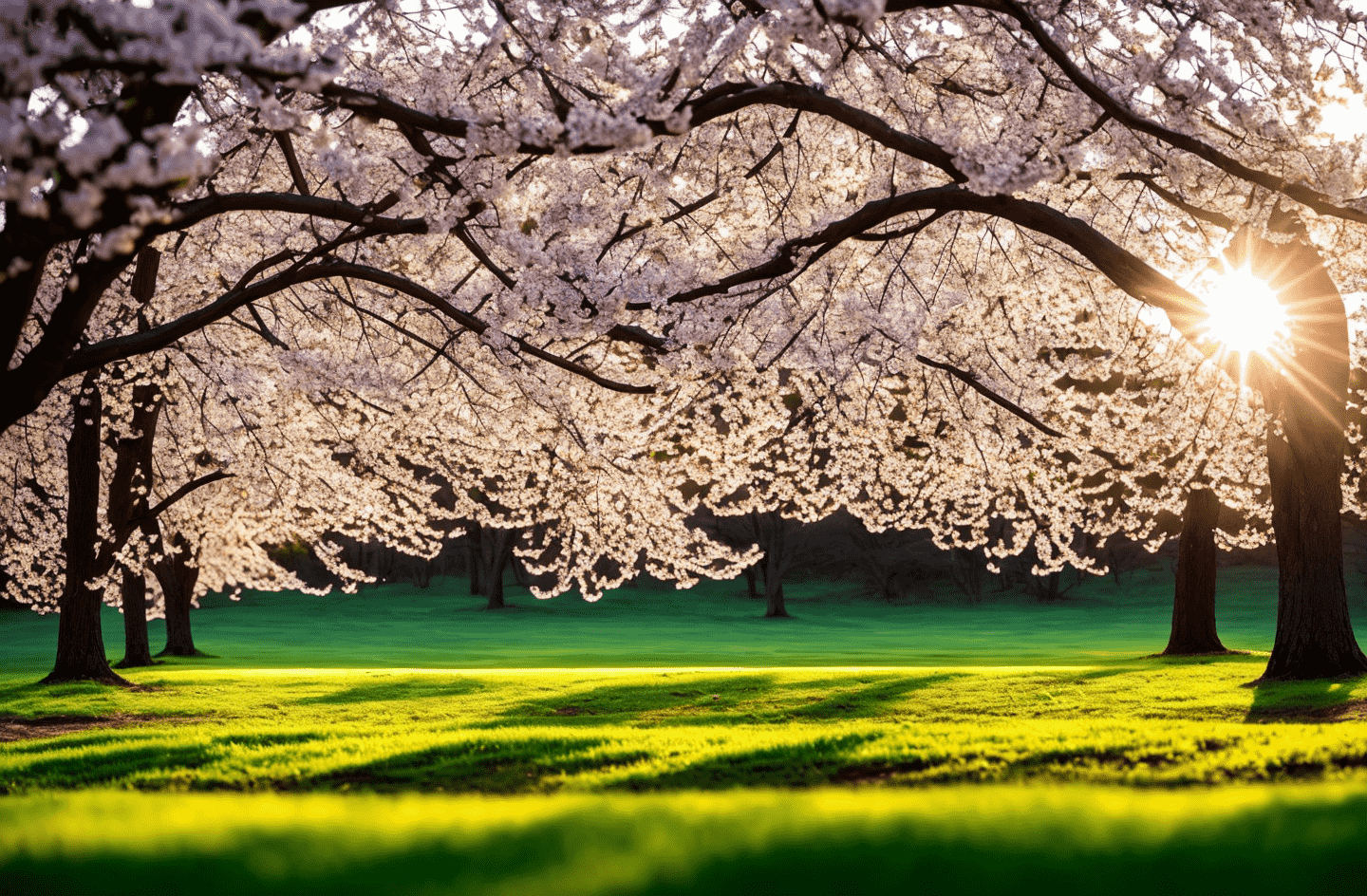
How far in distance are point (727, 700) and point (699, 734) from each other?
5.56 m

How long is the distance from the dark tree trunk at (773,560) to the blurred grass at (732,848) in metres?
44.9

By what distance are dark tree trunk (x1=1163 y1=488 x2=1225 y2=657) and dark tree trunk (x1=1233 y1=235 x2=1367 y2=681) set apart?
6854 mm

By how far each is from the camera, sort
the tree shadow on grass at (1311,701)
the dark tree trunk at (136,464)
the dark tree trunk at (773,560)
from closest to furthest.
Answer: the tree shadow on grass at (1311,701), the dark tree trunk at (136,464), the dark tree trunk at (773,560)

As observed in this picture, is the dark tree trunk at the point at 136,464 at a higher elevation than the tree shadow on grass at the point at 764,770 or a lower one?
higher

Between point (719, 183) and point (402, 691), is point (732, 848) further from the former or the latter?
point (402, 691)

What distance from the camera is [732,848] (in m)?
4.22

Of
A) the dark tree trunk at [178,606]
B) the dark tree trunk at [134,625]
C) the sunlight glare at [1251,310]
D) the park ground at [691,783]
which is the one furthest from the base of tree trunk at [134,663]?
the sunlight glare at [1251,310]

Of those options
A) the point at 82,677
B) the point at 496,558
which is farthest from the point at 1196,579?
the point at 496,558

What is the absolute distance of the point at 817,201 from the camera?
566 inches

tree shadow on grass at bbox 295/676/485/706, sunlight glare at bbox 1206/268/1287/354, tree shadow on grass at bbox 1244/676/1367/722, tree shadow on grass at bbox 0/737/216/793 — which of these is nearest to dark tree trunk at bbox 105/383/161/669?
tree shadow on grass at bbox 295/676/485/706

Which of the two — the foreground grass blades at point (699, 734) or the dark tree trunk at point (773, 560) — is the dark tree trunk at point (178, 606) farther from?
the dark tree trunk at point (773, 560)

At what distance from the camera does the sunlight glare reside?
13766 millimetres

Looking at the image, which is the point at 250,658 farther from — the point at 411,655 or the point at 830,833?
the point at 830,833

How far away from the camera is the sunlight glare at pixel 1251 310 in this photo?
13766 millimetres
